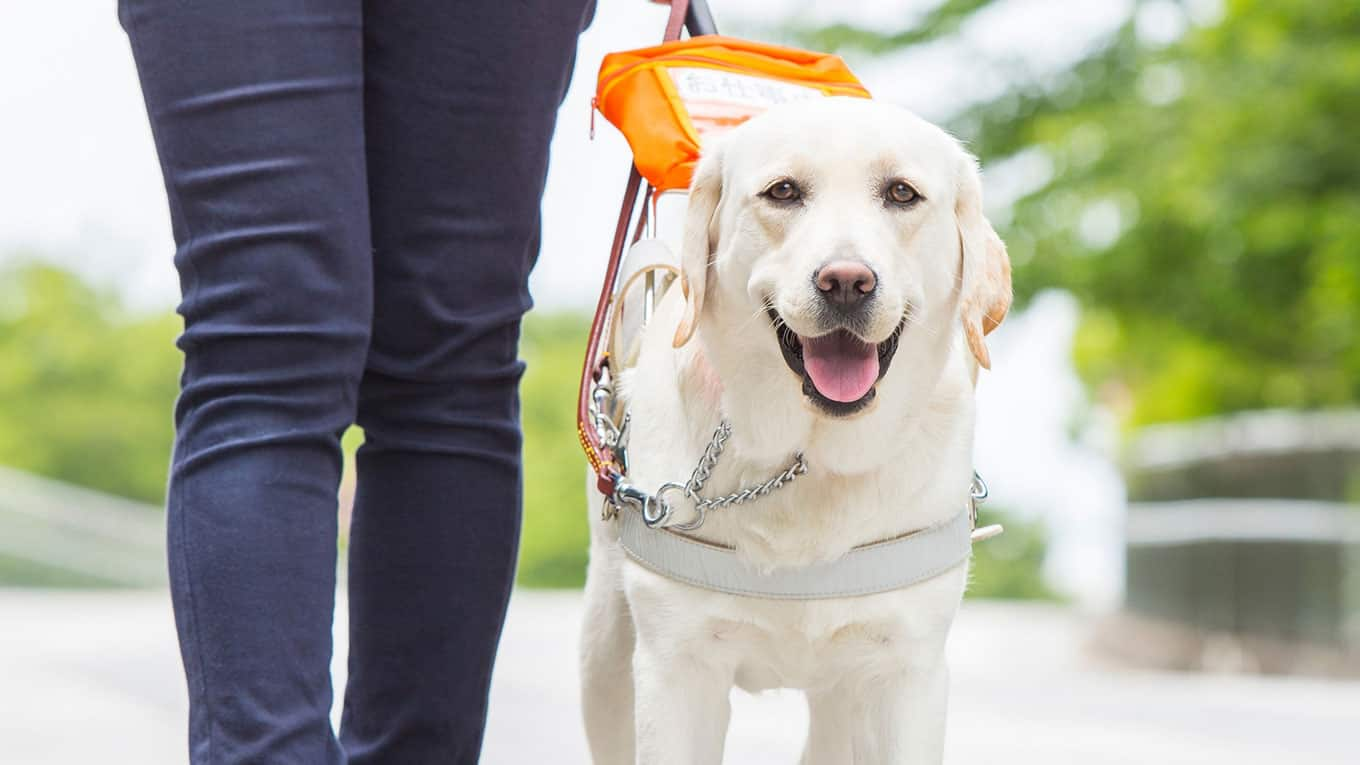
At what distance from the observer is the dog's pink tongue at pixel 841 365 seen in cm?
240

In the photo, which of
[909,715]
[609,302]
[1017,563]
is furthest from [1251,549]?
[1017,563]

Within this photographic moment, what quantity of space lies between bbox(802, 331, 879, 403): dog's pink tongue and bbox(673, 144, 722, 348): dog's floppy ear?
241 millimetres

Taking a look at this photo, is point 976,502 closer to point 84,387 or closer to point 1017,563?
point 1017,563

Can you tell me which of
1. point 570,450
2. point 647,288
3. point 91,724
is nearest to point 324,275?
point 647,288

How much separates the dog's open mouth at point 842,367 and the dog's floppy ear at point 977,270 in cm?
14

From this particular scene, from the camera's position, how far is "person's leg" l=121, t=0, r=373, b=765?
2.03 meters

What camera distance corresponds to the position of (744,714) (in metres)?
5.63

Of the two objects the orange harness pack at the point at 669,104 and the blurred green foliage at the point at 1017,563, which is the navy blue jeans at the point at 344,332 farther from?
the blurred green foliage at the point at 1017,563

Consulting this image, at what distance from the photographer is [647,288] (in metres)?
3.08

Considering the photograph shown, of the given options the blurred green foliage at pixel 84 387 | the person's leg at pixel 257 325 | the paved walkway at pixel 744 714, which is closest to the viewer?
the person's leg at pixel 257 325

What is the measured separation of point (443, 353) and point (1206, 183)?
9860mm

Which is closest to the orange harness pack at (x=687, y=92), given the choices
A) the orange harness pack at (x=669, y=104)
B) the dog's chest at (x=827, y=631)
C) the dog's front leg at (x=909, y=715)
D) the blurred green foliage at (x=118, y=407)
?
the orange harness pack at (x=669, y=104)

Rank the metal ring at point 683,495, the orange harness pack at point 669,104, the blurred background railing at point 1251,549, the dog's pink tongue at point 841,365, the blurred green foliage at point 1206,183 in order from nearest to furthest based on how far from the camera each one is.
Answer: the dog's pink tongue at point 841,365 < the metal ring at point 683,495 < the orange harness pack at point 669,104 < the blurred background railing at point 1251,549 < the blurred green foliage at point 1206,183

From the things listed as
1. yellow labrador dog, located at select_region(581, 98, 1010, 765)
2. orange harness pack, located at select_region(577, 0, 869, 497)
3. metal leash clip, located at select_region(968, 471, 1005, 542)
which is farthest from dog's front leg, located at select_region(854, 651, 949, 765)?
orange harness pack, located at select_region(577, 0, 869, 497)
